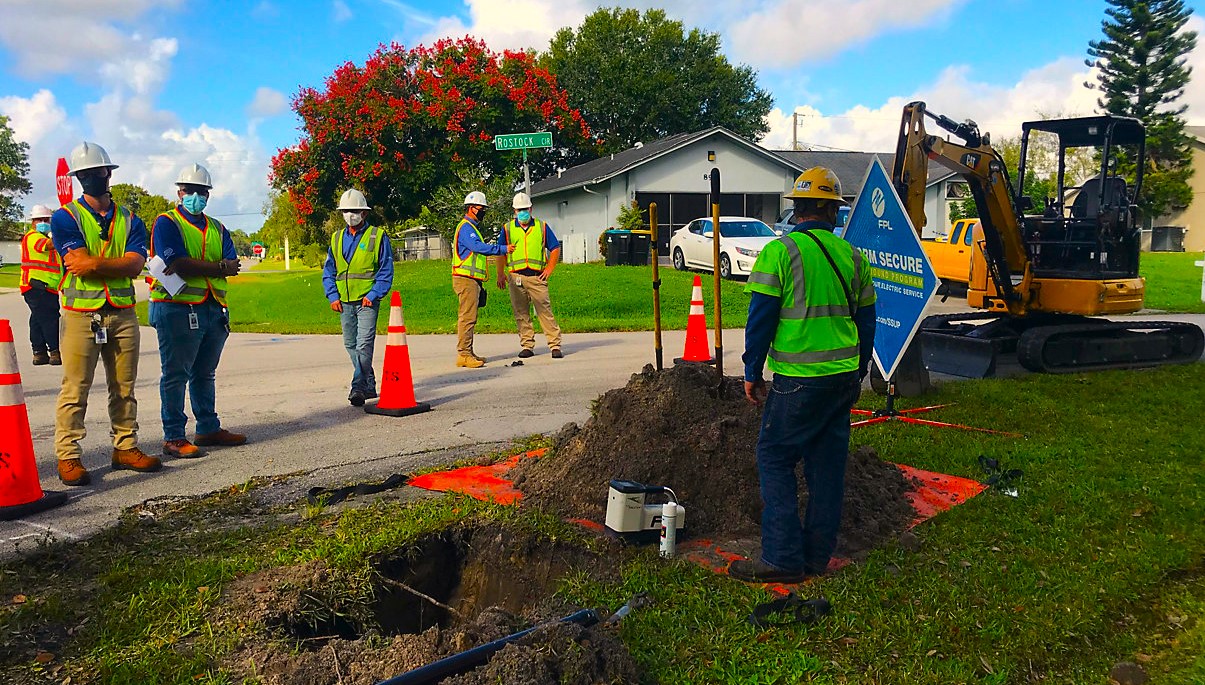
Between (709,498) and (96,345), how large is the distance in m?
4.22

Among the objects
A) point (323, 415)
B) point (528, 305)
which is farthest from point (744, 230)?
point (323, 415)

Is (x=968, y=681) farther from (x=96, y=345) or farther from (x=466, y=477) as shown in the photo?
(x=96, y=345)

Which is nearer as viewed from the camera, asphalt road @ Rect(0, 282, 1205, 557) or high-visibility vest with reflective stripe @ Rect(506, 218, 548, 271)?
→ asphalt road @ Rect(0, 282, 1205, 557)

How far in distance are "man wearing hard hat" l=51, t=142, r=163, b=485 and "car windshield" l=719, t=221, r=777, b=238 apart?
1739 centimetres

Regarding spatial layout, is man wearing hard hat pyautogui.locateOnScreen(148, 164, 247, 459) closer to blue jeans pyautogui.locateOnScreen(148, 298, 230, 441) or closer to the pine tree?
blue jeans pyautogui.locateOnScreen(148, 298, 230, 441)

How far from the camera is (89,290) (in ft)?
18.7

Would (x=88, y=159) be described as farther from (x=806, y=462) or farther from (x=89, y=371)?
(x=806, y=462)

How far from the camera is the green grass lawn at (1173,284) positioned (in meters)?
18.6

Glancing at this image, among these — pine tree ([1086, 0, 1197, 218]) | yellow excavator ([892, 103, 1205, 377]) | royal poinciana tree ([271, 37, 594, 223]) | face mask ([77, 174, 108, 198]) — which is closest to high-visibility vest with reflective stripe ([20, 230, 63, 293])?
face mask ([77, 174, 108, 198])

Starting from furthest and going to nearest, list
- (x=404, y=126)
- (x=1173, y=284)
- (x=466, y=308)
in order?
(x=404, y=126) < (x=1173, y=284) < (x=466, y=308)

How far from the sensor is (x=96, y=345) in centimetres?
580

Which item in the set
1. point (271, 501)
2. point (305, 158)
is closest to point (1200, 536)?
point (271, 501)

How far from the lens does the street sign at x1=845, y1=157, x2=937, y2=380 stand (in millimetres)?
6535

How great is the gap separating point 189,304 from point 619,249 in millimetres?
20717
